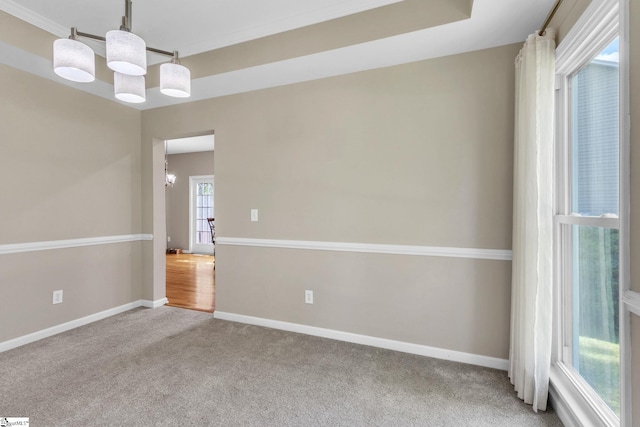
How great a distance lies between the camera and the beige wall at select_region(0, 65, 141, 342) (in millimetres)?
2523

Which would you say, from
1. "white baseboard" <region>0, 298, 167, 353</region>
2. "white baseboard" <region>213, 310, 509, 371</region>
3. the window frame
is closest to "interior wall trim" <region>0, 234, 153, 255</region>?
"white baseboard" <region>0, 298, 167, 353</region>

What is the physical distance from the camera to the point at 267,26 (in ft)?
7.89

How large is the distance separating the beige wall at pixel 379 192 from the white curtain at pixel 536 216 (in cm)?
38

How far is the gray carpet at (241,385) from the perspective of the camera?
5.59 ft

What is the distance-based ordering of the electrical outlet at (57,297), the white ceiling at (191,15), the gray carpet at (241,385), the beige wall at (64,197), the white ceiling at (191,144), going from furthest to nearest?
1. the white ceiling at (191,144)
2. the electrical outlet at (57,297)
3. the beige wall at (64,197)
4. the white ceiling at (191,15)
5. the gray carpet at (241,385)

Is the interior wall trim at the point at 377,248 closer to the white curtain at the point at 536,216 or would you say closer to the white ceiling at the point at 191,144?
the white curtain at the point at 536,216

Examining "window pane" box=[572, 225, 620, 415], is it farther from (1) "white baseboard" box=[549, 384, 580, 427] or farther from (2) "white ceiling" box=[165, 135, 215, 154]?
(2) "white ceiling" box=[165, 135, 215, 154]

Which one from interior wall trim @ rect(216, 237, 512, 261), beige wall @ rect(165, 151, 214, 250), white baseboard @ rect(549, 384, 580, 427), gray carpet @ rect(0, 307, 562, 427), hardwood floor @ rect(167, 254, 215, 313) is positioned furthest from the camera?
beige wall @ rect(165, 151, 214, 250)

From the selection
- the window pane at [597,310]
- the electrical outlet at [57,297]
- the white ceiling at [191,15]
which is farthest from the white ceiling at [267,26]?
the electrical outlet at [57,297]

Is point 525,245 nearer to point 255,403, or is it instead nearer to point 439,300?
point 439,300

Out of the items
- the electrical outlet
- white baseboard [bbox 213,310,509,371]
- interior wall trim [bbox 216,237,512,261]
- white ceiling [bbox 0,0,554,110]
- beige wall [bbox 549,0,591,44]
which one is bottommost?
white baseboard [bbox 213,310,509,371]

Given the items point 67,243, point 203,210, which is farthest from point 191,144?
point 67,243

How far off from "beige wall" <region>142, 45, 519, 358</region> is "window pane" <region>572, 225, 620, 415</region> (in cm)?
48

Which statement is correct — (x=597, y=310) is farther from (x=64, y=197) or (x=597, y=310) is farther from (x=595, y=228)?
(x=64, y=197)
